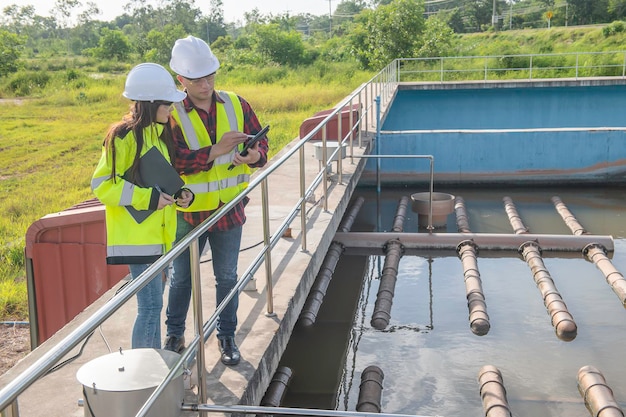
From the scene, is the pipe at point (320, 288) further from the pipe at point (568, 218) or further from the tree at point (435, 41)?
the tree at point (435, 41)

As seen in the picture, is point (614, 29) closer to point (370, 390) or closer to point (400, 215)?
point (400, 215)

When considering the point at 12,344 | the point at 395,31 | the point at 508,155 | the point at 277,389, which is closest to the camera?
the point at 277,389

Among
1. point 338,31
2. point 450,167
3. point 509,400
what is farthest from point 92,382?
point 338,31

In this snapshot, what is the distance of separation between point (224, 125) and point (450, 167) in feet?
35.1

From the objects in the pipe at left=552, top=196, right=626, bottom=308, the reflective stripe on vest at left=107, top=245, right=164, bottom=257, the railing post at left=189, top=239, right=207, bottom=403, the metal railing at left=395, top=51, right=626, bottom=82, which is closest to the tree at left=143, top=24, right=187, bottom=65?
the metal railing at left=395, top=51, right=626, bottom=82

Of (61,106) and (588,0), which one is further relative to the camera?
(588,0)

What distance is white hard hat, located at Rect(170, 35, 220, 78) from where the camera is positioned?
3.29 meters

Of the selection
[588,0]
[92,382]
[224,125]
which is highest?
[588,0]

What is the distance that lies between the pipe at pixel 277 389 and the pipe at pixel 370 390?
1.89 ft

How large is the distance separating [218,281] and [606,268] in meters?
6.13

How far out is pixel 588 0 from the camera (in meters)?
51.8

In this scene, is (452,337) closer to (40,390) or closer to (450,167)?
(40,390)

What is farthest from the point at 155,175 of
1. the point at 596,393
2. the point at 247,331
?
the point at 596,393

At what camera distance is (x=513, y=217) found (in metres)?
11.0
